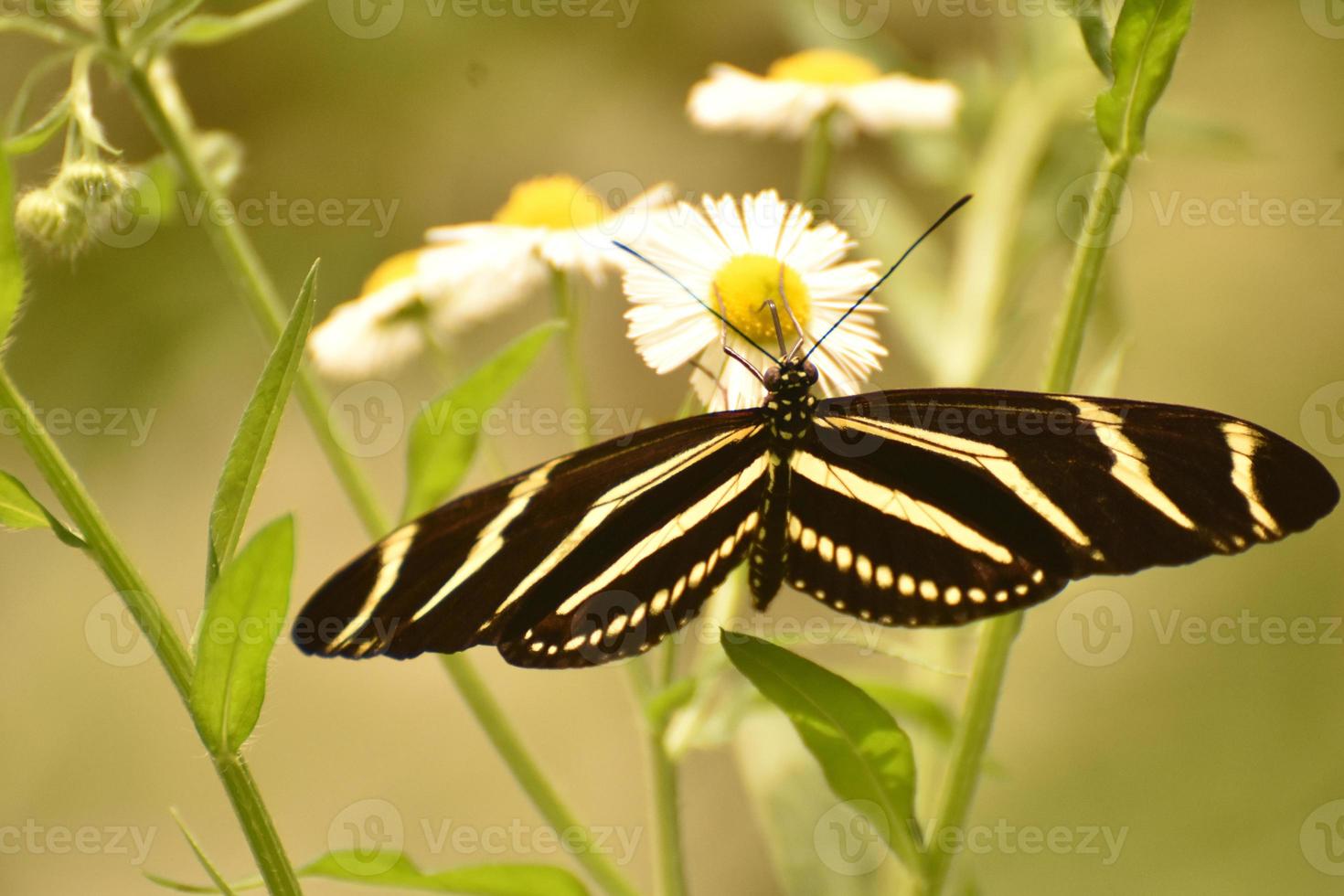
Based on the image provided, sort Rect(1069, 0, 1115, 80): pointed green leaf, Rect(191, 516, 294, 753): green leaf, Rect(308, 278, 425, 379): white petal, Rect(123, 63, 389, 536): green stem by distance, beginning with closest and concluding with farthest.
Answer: Rect(191, 516, 294, 753): green leaf → Rect(1069, 0, 1115, 80): pointed green leaf → Rect(123, 63, 389, 536): green stem → Rect(308, 278, 425, 379): white petal

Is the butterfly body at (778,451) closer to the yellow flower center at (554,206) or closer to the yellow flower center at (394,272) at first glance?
the yellow flower center at (554,206)

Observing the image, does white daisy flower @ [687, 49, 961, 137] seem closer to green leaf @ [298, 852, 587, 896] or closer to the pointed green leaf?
the pointed green leaf

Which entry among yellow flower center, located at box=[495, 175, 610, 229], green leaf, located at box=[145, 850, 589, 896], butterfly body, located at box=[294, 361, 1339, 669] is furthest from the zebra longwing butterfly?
yellow flower center, located at box=[495, 175, 610, 229]

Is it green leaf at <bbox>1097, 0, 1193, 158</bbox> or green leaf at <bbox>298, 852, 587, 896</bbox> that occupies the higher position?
green leaf at <bbox>1097, 0, 1193, 158</bbox>

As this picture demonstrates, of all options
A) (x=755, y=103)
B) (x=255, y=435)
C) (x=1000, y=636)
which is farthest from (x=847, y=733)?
(x=755, y=103)

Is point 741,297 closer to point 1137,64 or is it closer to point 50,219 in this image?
point 1137,64

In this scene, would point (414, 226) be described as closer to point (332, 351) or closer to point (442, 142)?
point (442, 142)
